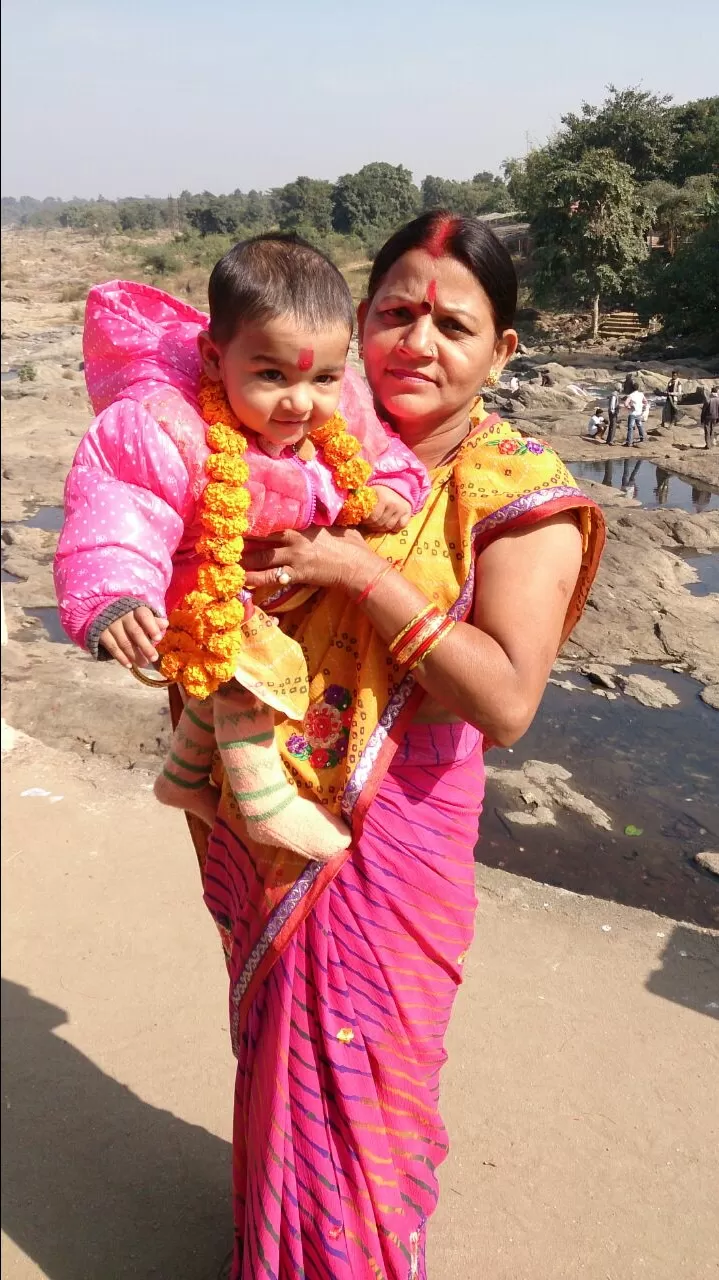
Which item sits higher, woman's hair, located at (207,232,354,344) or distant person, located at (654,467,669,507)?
woman's hair, located at (207,232,354,344)

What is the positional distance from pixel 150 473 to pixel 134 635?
27 cm

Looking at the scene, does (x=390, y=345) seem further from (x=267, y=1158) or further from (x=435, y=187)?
(x=435, y=187)

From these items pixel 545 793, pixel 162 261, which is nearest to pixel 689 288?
Answer: pixel 545 793

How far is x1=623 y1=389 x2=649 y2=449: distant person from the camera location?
15.5m

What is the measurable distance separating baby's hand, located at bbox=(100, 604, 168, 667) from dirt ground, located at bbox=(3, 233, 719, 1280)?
77.9 inches

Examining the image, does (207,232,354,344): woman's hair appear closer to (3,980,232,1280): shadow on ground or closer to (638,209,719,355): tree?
(3,980,232,1280): shadow on ground

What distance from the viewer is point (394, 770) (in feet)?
5.82

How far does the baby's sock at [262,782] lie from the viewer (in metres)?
1.65

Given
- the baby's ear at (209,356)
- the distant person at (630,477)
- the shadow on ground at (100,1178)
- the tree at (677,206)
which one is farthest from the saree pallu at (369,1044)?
the tree at (677,206)

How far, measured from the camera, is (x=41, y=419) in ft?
55.8

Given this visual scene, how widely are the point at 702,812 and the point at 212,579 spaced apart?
5.03 m

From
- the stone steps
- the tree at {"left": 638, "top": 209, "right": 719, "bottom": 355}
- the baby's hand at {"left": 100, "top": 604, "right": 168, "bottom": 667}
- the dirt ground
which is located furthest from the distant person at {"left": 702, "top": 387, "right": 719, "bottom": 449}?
the baby's hand at {"left": 100, "top": 604, "right": 168, "bottom": 667}

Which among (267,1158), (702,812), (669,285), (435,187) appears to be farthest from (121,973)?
(435,187)

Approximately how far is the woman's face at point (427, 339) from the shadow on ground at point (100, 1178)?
2.29m
